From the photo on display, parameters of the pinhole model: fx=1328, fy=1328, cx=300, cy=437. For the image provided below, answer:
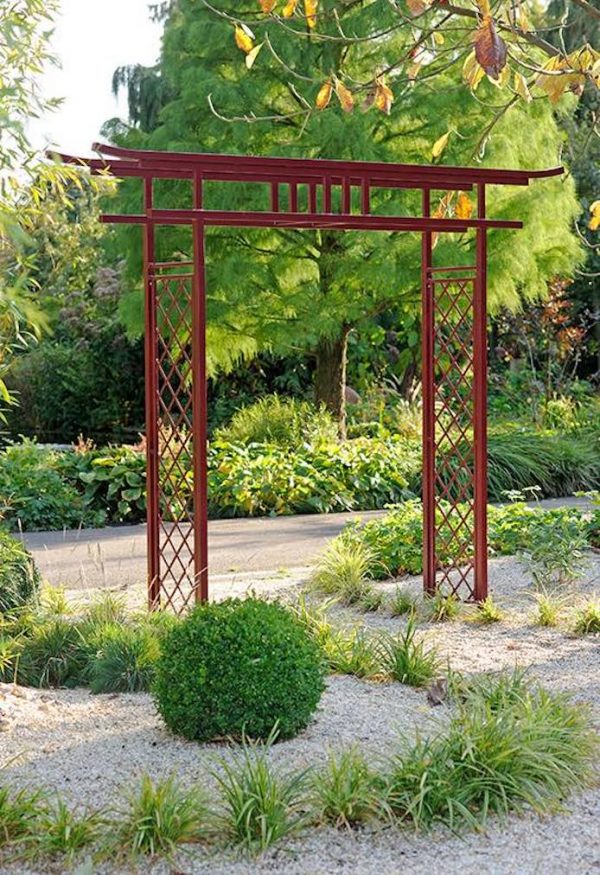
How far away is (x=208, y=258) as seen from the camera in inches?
517

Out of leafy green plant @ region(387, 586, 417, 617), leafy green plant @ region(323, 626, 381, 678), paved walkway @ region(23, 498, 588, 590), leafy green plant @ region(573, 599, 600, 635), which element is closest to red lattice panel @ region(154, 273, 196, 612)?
paved walkway @ region(23, 498, 588, 590)

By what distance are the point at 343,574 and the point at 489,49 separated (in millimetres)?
4206

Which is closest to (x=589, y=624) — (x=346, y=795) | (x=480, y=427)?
(x=480, y=427)

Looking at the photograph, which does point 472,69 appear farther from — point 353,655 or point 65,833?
point 65,833

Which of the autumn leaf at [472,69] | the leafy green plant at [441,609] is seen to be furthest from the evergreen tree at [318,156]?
the autumn leaf at [472,69]

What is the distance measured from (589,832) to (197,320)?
3535 mm

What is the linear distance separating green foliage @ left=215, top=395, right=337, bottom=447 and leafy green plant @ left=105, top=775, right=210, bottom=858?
936 centimetres

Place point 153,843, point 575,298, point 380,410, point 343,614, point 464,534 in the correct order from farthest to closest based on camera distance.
→ point 575,298
point 380,410
point 464,534
point 343,614
point 153,843

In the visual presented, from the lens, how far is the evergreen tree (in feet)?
41.2

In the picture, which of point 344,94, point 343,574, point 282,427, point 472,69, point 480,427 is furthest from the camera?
point 282,427

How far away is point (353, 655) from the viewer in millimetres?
5910

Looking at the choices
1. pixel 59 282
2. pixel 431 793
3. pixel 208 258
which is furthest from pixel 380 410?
pixel 431 793

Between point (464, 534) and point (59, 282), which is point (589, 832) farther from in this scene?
point (59, 282)

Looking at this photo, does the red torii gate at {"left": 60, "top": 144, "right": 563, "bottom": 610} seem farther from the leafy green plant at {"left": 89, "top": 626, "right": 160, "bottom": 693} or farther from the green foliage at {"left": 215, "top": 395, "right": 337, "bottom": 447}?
the green foliage at {"left": 215, "top": 395, "right": 337, "bottom": 447}
